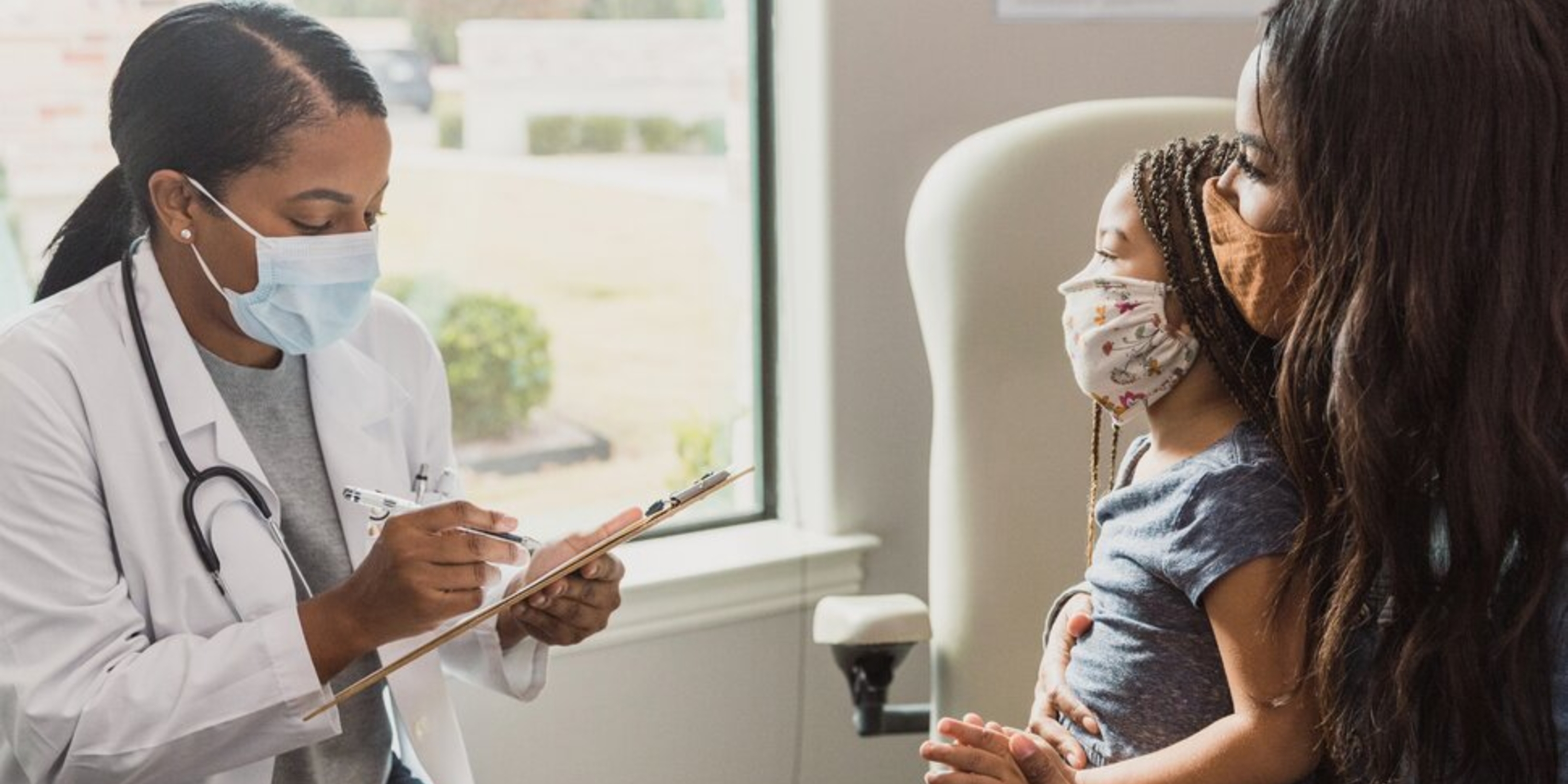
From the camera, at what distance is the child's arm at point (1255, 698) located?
4.00 ft

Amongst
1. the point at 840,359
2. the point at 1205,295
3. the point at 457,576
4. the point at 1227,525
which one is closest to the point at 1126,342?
the point at 1205,295

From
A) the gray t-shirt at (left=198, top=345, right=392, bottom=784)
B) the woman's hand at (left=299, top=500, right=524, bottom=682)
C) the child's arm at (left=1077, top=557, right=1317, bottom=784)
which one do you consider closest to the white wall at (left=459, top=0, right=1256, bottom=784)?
the gray t-shirt at (left=198, top=345, right=392, bottom=784)

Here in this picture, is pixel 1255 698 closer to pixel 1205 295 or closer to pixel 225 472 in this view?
pixel 1205 295

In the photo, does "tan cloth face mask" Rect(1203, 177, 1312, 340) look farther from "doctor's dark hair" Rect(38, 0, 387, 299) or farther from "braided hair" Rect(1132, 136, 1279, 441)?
"doctor's dark hair" Rect(38, 0, 387, 299)

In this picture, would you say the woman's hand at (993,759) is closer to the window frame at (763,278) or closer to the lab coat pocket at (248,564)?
the lab coat pocket at (248,564)

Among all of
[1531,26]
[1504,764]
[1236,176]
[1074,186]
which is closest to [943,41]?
[1074,186]

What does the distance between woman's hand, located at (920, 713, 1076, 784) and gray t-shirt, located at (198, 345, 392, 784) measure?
653 millimetres

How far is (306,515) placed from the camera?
5.29 feet

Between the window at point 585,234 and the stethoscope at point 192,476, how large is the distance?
67 centimetres

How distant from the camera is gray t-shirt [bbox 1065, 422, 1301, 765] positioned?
1231 millimetres

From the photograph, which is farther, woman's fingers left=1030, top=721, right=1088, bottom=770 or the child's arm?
woman's fingers left=1030, top=721, right=1088, bottom=770

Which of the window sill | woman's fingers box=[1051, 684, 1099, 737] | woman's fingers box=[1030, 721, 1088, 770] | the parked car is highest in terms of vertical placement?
the parked car

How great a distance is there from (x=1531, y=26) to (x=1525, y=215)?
133 millimetres

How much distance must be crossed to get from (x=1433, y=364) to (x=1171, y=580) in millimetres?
264
